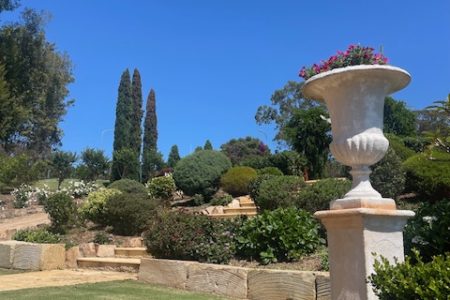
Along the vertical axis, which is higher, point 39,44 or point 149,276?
point 39,44

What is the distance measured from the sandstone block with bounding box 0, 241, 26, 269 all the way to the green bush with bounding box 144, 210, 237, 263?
3713 mm

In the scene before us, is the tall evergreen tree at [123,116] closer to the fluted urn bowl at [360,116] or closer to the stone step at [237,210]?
the stone step at [237,210]

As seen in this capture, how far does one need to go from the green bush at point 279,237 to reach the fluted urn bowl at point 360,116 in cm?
311

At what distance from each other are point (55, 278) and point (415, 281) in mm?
7649

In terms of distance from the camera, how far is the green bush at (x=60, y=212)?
41.9ft

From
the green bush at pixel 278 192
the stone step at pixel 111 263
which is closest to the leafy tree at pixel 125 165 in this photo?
the green bush at pixel 278 192

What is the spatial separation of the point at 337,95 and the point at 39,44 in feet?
94.0

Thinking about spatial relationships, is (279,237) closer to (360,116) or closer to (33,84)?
(360,116)

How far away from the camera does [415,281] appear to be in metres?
2.95

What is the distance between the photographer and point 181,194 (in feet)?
65.1

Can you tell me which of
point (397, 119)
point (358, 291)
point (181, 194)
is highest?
point (397, 119)

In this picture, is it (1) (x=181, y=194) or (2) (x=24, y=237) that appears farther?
(1) (x=181, y=194)

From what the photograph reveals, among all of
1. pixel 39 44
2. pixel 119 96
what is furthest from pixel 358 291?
pixel 119 96

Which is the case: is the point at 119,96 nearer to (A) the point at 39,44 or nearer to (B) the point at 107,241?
(A) the point at 39,44
